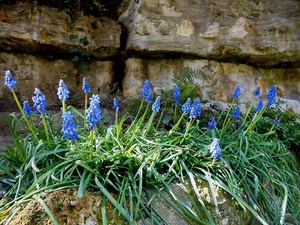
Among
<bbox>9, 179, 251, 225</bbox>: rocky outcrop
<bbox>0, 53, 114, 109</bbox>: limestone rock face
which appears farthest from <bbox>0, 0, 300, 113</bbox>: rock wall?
<bbox>9, 179, 251, 225</bbox>: rocky outcrop

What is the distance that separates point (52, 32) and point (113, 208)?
217 cm

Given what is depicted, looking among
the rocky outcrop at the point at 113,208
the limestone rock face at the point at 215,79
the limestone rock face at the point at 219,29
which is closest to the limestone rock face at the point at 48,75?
the limestone rock face at the point at 215,79

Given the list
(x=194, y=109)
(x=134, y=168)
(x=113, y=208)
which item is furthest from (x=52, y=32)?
(x=113, y=208)

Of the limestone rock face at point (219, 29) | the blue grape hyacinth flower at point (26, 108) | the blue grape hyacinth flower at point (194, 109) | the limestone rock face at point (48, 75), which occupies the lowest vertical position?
the limestone rock face at point (48, 75)

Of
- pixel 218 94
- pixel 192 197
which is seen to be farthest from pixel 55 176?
pixel 218 94

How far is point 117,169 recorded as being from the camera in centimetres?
159

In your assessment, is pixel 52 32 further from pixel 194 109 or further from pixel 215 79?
pixel 194 109

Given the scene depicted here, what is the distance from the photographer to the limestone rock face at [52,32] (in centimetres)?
292

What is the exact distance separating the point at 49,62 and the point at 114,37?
71 cm

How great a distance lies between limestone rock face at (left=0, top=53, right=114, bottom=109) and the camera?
3014 mm

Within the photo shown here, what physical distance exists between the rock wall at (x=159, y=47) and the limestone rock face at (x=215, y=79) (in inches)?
0.4

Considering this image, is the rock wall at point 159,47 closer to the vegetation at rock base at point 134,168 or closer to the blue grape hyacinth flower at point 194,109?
the vegetation at rock base at point 134,168

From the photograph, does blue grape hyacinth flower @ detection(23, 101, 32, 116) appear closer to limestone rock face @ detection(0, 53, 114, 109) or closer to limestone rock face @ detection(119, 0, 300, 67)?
limestone rock face @ detection(0, 53, 114, 109)

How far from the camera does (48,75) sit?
3.15 m
